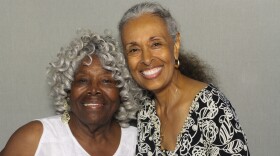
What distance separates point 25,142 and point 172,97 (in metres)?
0.75

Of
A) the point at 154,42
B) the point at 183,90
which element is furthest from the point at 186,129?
the point at 154,42

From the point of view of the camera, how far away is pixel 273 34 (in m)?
2.41

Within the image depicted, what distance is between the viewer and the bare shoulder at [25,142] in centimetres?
193

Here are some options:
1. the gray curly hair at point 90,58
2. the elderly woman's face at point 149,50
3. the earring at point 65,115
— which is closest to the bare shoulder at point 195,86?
the elderly woman's face at point 149,50

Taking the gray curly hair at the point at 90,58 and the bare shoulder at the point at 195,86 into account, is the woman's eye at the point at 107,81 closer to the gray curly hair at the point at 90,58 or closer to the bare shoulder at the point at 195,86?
the gray curly hair at the point at 90,58

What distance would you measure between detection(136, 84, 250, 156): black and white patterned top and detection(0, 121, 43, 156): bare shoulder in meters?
0.57

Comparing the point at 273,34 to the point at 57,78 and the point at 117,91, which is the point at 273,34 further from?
the point at 57,78

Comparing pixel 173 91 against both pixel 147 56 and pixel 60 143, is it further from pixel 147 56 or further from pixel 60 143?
pixel 60 143

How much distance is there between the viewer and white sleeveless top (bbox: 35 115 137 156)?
1.98 m

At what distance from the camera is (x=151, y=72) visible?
180 centimetres

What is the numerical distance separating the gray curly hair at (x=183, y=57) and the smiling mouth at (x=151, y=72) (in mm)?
174

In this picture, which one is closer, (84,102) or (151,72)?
(151,72)

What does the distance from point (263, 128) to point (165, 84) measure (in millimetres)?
941

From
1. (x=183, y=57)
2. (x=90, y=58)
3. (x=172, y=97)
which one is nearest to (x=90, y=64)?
(x=90, y=58)
